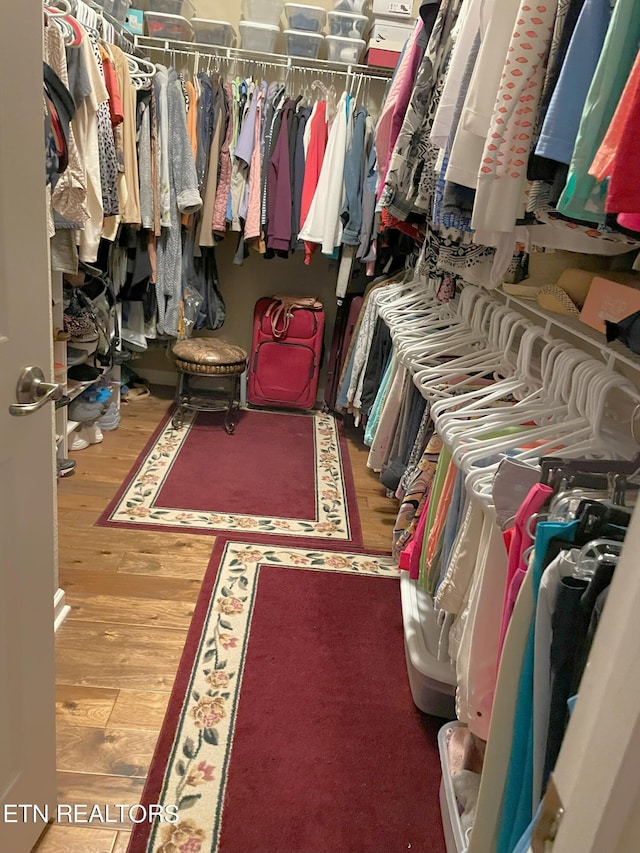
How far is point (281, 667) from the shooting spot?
1.89 m

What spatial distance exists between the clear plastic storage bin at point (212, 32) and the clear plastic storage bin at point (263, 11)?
4.8 inches

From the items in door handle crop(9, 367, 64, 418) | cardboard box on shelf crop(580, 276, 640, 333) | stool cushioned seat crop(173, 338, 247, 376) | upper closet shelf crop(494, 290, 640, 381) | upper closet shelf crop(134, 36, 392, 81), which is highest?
upper closet shelf crop(134, 36, 392, 81)

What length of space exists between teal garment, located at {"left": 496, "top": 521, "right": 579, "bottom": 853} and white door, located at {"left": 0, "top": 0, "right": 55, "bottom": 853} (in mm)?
815

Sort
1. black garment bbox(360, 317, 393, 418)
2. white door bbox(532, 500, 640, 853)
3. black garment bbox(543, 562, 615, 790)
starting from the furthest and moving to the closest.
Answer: black garment bbox(360, 317, 393, 418), black garment bbox(543, 562, 615, 790), white door bbox(532, 500, 640, 853)

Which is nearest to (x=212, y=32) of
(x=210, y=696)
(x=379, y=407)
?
(x=379, y=407)

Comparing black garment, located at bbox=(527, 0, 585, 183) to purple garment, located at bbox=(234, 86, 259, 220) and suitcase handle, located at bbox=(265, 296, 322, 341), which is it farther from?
suitcase handle, located at bbox=(265, 296, 322, 341)

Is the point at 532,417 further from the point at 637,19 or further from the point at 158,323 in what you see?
the point at 158,323

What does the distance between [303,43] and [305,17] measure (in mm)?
120

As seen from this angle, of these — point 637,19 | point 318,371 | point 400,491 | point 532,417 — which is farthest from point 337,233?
point 637,19

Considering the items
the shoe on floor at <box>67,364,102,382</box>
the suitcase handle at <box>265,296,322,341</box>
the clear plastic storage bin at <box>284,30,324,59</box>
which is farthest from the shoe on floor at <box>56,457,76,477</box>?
the clear plastic storage bin at <box>284,30,324,59</box>

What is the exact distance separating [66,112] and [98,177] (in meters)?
0.66

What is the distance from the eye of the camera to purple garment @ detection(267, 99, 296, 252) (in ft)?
11.1

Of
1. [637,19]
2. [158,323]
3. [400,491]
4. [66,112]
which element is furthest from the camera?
[158,323]

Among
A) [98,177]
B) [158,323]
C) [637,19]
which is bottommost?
[158,323]
